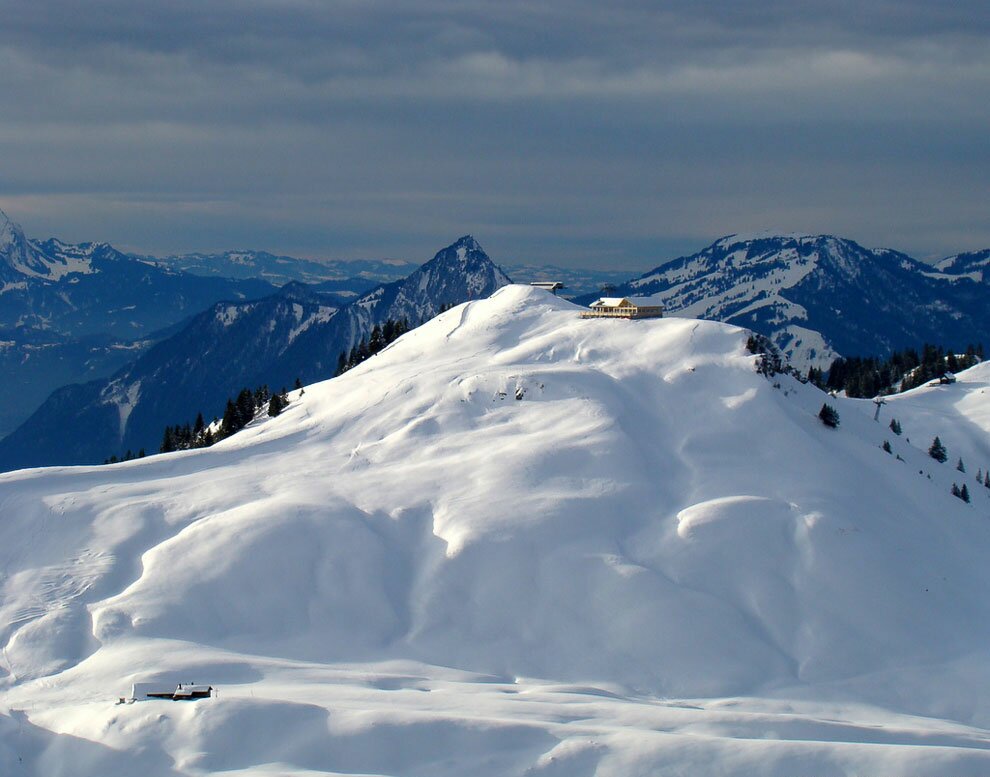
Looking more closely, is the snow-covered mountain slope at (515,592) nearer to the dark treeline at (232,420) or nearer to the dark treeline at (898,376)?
the dark treeline at (232,420)

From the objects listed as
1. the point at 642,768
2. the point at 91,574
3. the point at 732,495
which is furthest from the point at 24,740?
the point at 732,495

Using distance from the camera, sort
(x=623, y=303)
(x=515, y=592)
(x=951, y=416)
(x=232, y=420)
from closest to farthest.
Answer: (x=515, y=592)
(x=232, y=420)
(x=623, y=303)
(x=951, y=416)

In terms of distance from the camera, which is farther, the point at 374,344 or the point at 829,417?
the point at 374,344

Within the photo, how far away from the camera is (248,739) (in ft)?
178

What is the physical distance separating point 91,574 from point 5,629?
24.0 ft

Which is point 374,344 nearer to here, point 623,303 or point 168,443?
point 168,443

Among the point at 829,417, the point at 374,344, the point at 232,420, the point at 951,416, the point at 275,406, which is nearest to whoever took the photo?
the point at 829,417

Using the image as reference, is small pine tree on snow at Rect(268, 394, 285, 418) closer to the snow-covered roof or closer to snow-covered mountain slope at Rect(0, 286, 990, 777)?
snow-covered mountain slope at Rect(0, 286, 990, 777)

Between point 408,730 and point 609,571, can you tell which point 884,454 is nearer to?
point 609,571

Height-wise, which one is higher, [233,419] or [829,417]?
[829,417]

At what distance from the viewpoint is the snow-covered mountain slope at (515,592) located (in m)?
54.6

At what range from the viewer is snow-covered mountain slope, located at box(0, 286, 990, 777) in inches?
2151

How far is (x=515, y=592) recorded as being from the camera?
7606 cm

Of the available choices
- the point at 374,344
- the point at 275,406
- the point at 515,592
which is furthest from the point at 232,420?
the point at 515,592
